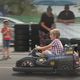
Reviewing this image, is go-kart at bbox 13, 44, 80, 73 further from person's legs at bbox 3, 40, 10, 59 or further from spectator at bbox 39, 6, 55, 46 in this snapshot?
spectator at bbox 39, 6, 55, 46

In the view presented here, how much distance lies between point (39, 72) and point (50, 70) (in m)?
0.53

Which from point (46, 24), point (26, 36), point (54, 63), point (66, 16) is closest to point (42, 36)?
point (46, 24)

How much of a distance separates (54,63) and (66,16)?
619 cm

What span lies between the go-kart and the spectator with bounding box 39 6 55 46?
16.8 feet

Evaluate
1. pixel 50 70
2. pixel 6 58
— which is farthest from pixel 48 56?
pixel 6 58

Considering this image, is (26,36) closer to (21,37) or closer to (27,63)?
(21,37)

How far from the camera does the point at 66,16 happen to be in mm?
17109

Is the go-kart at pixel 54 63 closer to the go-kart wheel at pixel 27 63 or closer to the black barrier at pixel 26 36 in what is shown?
the go-kart wheel at pixel 27 63

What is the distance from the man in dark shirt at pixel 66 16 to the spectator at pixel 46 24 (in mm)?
773

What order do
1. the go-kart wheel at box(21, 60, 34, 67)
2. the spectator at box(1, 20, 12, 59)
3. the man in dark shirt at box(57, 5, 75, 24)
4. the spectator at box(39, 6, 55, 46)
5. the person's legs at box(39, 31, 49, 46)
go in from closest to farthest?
1. the go-kart wheel at box(21, 60, 34, 67)
2. the spectator at box(1, 20, 12, 59)
3. the spectator at box(39, 6, 55, 46)
4. the person's legs at box(39, 31, 49, 46)
5. the man in dark shirt at box(57, 5, 75, 24)

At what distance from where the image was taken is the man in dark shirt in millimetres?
17016

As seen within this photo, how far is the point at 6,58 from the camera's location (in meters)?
15.2

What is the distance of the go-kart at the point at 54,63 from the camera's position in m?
11.1

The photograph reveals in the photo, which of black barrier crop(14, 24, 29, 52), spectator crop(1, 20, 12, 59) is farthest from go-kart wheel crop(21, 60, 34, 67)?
black barrier crop(14, 24, 29, 52)
